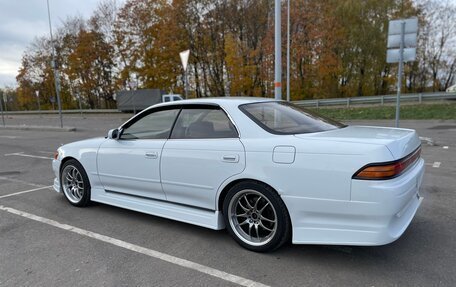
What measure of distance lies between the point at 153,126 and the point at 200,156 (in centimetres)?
109

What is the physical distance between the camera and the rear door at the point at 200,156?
3.24m

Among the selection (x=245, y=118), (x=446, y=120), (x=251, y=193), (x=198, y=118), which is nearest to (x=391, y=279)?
(x=251, y=193)

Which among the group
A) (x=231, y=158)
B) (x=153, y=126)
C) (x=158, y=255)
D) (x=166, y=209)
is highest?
(x=153, y=126)

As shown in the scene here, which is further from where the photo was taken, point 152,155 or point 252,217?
point 152,155

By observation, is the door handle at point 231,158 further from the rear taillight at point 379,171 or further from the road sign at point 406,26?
the road sign at point 406,26

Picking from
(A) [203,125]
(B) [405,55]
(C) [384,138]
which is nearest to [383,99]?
(B) [405,55]

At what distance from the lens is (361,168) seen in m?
2.59

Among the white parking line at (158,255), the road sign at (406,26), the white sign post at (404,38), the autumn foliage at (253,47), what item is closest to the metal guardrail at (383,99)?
the autumn foliage at (253,47)

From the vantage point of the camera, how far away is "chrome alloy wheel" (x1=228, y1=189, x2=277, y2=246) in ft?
10.3

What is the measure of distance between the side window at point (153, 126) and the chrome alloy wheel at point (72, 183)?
1.10 m

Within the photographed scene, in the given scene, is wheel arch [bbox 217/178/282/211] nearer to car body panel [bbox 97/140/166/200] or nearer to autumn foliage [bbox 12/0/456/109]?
car body panel [bbox 97/140/166/200]

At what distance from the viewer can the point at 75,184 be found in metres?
4.79

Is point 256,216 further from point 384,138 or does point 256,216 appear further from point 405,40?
point 405,40

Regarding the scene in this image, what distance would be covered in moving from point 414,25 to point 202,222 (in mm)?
7924
